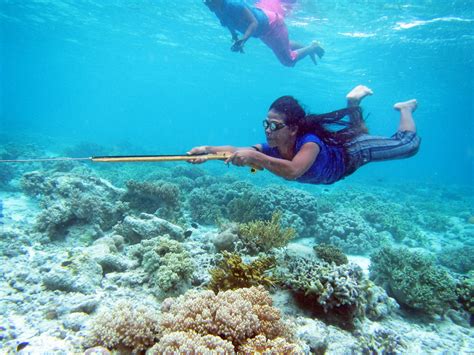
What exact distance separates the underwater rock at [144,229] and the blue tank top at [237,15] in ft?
26.6

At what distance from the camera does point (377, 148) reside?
5582mm

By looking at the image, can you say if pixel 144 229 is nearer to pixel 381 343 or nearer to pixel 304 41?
pixel 381 343

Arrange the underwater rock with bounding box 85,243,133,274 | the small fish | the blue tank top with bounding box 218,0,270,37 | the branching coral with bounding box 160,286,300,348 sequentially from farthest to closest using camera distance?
1. the blue tank top with bounding box 218,0,270,37
2. the underwater rock with bounding box 85,243,133,274
3. the small fish
4. the branching coral with bounding box 160,286,300,348

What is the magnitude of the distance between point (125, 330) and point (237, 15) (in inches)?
427

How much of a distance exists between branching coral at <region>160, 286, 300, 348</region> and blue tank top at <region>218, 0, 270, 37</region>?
33.7 ft

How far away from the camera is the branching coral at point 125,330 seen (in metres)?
3.15

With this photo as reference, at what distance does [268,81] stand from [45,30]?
34399 millimetres

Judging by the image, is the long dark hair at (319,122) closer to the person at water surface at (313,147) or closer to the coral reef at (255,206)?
the person at water surface at (313,147)

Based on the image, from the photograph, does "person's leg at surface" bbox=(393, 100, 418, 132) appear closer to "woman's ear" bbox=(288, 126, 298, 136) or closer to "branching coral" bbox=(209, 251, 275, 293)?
"woman's ear" bbox=(288, 126, 298, 136)

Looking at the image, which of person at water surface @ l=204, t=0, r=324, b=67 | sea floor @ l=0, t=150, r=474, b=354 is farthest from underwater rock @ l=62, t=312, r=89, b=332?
person at water surface @ l=204, t=0, r=324, b=67

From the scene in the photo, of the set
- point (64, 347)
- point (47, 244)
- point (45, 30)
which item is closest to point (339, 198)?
point (47, 244)

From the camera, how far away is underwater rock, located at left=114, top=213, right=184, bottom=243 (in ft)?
23.2

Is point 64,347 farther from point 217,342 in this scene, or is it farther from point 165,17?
point 165,17

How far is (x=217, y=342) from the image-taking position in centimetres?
272
